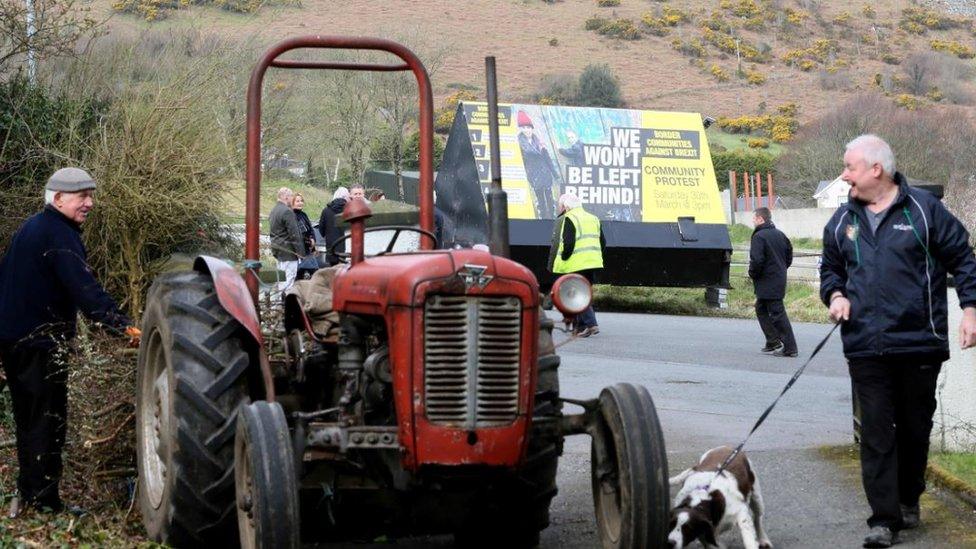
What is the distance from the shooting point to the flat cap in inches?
296

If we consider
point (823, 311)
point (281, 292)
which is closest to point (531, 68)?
point (823, 311)

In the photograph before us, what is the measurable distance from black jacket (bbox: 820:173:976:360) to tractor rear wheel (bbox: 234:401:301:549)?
2.88m

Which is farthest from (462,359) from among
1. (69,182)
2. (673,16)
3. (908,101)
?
(673,16)

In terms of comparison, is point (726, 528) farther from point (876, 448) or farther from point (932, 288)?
point (932, 288)

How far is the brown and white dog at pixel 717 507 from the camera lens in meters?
6.32

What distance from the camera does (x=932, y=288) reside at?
666 cm

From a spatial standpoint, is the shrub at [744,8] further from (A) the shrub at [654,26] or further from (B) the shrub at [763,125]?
(B) the shrub at [763,125]

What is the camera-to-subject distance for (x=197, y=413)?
608cm

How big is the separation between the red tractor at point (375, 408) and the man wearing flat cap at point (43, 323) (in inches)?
24.5

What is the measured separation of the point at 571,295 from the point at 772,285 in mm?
10681

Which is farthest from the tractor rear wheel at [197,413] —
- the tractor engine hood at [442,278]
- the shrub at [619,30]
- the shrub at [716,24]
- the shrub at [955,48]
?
the shrub at [716,24]

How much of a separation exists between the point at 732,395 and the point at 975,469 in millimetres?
4621

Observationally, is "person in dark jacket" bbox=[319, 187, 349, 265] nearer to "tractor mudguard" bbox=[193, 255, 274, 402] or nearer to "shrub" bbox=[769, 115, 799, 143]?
"tractor mudguard" bbox=[193, 255, 274, 402]

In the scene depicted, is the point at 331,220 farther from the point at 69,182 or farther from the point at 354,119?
the point at 354,119
